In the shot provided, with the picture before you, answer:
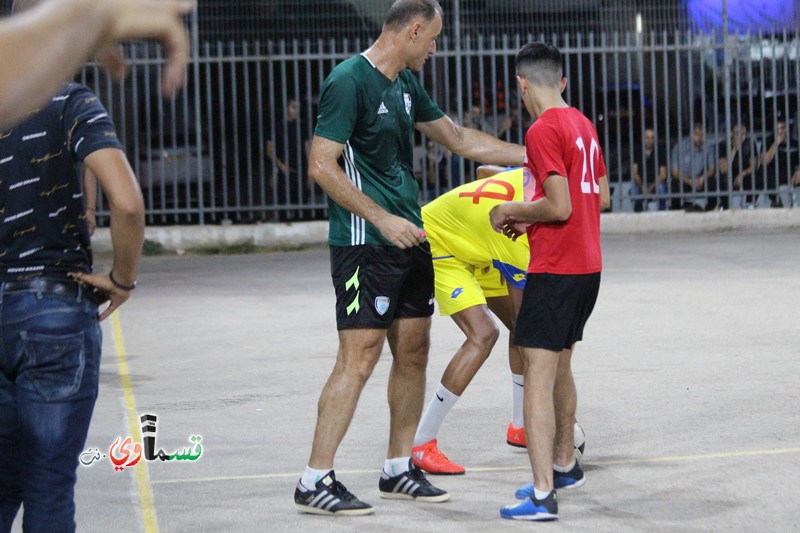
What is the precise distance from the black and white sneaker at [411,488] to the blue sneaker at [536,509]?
413 mm

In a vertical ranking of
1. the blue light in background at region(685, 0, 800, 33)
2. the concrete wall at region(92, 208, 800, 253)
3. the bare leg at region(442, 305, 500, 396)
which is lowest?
the concrete wall at region(92, 208, 800, 253)

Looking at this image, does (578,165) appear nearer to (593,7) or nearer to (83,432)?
(83,432)

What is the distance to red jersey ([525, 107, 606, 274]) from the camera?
182 inches

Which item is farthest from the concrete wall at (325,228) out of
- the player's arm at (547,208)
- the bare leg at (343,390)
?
the player's arm at (547,208)

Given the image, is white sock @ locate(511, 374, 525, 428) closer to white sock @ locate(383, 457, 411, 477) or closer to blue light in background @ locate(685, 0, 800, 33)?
white sock @ locate(383, 457, 411, 477)

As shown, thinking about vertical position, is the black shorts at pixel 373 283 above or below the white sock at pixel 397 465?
above

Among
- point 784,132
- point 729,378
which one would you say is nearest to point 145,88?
point 784,132

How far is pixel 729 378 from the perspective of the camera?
23.4ft

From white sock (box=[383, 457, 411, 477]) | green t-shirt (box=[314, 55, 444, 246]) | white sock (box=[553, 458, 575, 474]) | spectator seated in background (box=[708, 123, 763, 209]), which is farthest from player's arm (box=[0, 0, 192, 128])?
spectator seated in background (box=[708, 123, 763, 209])

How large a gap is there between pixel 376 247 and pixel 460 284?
96 centimetres

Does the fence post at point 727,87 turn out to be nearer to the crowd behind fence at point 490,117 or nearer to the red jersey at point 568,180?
the crowd behind fence at point 490,117

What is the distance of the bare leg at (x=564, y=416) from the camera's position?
5031mm

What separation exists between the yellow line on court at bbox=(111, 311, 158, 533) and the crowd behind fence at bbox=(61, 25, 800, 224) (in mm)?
6711
